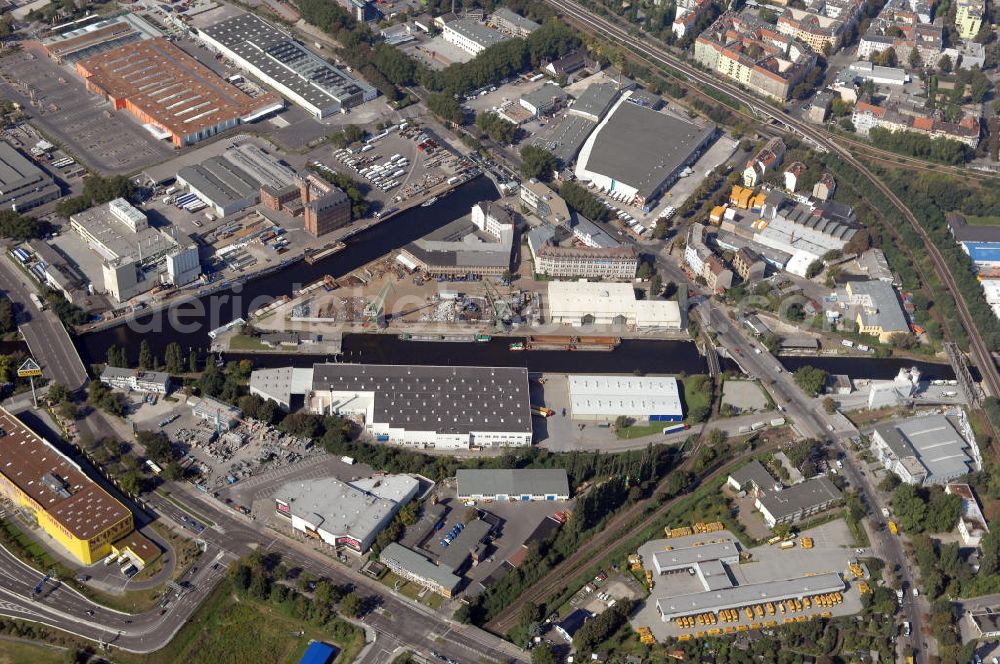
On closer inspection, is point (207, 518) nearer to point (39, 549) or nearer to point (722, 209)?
point (39, 549)

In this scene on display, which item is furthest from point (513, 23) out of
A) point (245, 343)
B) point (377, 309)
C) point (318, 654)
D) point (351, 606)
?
point (318, 654)

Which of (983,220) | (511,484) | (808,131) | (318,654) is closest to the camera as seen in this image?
(318,654)

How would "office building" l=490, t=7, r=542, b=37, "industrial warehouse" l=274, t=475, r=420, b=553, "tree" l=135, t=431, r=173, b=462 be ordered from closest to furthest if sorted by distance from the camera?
1. "industrial warehouse" l=274, t=475, r=420, b=553
2. "tree" l=135, t=431, r=173, b=462
3. "office building" l=490, t=7, r=542, b=37

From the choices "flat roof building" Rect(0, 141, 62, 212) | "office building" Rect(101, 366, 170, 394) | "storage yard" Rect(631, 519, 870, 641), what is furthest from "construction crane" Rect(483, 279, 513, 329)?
"flat roof building" Rect(0, 141, 62, 212)

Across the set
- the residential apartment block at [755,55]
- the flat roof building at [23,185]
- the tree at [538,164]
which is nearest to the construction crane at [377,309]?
the tree at [538,164]

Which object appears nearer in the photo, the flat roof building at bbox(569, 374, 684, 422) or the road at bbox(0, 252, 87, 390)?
the flat roof building at bbox(569, 374, 684, 422)

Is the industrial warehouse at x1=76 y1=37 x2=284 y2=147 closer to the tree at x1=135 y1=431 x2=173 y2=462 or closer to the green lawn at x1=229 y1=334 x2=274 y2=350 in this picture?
the green lawn at x1=229 y1=334 x2=274 y2=350

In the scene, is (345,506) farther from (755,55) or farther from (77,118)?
(755,55)
